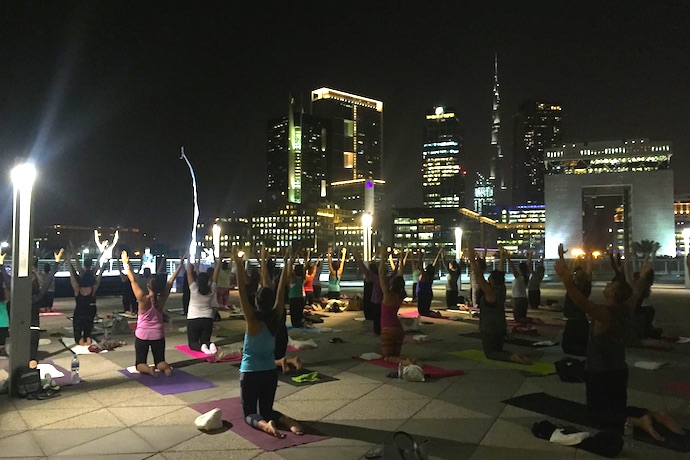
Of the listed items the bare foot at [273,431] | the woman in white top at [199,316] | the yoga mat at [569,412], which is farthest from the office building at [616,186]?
the bare foot at [273,431]

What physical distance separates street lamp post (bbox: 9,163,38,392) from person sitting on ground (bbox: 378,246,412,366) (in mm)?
5034

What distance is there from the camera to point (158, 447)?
4.95 meters

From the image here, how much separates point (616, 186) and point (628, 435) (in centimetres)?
5576

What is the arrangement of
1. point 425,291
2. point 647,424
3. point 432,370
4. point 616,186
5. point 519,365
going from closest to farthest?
point 647,424, point 432,370, point 519,365, point 425,291, point 616,186

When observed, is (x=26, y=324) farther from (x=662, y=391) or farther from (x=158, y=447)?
(x=662, y=391)

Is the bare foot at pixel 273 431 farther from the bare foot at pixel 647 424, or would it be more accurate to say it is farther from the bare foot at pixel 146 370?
the bare foot at pixel 647 424

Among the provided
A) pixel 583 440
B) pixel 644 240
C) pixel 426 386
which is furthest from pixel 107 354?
pixel 644 240

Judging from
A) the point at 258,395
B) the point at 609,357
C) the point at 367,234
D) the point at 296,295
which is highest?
the point at 367,234

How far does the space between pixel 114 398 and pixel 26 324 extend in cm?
147

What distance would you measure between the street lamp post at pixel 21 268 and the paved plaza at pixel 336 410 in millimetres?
647

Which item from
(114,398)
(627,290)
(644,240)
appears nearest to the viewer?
(627,290)

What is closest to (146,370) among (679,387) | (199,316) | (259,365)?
(199,316)

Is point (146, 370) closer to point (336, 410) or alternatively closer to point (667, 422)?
point (336, 410)

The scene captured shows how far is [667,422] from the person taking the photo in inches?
204
